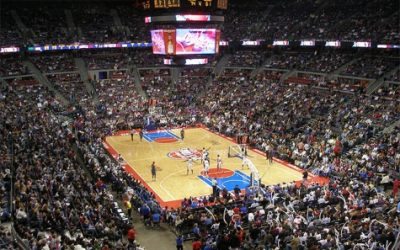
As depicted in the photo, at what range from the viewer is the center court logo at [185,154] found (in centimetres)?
3142

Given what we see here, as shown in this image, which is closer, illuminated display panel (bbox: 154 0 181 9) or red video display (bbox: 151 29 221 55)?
illuminated display panel (bbox: 154 0 181 9)

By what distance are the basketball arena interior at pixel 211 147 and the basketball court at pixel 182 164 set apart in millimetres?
150

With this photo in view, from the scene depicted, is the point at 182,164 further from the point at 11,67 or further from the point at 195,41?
the point at 11,67

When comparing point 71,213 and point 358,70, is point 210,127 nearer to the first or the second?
point 358,70

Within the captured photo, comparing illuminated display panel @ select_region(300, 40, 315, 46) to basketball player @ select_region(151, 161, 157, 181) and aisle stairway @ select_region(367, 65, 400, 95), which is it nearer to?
aisle stairway @ select_region(367, 65, 400, 95)

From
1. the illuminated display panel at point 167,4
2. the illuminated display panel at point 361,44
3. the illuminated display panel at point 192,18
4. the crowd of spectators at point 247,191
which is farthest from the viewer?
the illuminated display panel at point 361,44

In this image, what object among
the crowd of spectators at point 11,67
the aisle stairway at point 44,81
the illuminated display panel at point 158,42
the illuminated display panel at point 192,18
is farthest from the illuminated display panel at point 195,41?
the crowd of spectators at point 11,67

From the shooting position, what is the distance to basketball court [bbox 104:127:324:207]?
25.3 m

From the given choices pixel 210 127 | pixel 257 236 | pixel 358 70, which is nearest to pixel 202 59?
pixel 210 127

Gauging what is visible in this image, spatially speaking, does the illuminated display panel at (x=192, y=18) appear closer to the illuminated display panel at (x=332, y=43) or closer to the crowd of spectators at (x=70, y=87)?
the illuminated display panel at (x=332, y=43)

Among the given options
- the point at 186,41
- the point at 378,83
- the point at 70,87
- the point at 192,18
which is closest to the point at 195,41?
the point at 186,41

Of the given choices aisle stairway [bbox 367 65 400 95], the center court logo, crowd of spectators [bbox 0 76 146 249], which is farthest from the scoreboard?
aisle stairway [bbox 367 65 400 95]

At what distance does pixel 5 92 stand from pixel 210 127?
18.7 metres

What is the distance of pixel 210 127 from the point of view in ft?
134
